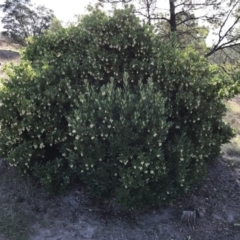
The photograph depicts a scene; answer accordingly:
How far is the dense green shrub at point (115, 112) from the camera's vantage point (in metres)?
3.88

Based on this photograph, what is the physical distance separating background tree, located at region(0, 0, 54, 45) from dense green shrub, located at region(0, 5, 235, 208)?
22054 millimetres

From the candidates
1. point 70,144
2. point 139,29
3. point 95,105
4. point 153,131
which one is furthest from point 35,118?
point 139,29

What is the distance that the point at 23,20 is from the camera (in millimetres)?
25625

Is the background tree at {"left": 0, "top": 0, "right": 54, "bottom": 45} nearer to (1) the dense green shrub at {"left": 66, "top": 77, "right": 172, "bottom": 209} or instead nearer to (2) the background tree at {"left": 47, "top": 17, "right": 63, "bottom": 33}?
(2) the background tree at {"left": 47, "top": 17, "right": 63, "bottom": 33}

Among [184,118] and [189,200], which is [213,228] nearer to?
[189,200]

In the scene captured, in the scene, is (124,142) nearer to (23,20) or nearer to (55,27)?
(55,27)

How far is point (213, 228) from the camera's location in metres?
4.36

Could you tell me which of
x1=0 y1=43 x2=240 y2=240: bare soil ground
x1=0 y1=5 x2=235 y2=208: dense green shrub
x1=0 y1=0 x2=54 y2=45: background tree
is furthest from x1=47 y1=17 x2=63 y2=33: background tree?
x1=0 y1=0 x2=54 y2=45: background tree

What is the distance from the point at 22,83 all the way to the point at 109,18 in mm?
1532

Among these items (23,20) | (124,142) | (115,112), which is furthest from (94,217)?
(23,20)

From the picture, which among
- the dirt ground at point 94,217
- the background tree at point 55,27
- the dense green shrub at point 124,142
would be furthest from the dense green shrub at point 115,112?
the background tree at point 55,27

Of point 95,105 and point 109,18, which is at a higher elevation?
point 109,18

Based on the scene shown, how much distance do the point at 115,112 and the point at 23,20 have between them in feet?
79.2

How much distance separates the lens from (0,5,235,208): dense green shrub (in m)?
3.88
